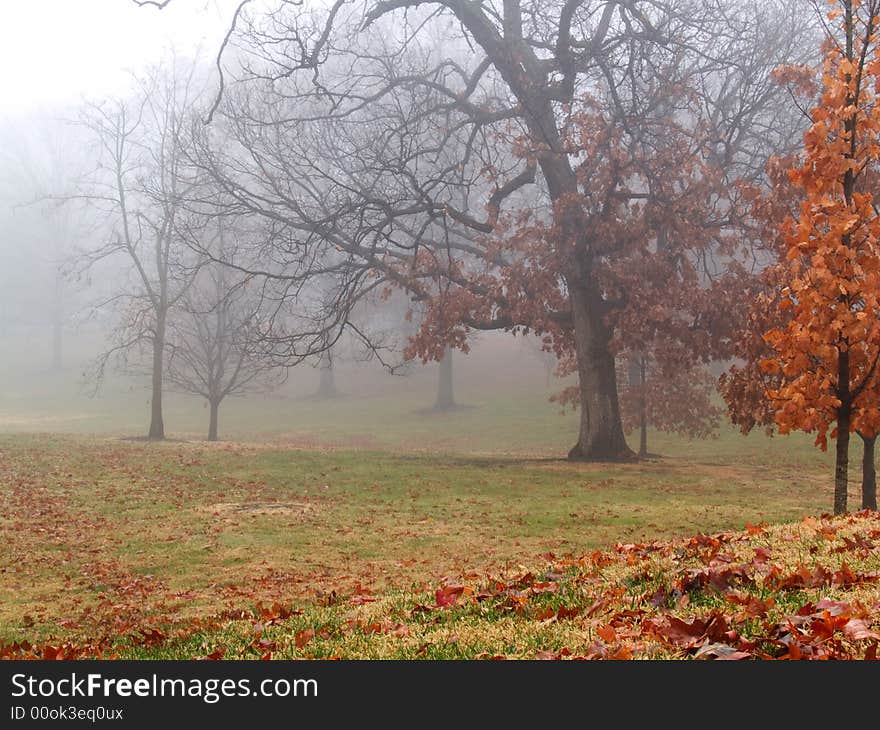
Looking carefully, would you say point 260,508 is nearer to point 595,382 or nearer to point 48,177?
point 595,382

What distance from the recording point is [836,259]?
9688mm

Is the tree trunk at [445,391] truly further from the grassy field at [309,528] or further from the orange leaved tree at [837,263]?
the orange leaved tree at [837,263]

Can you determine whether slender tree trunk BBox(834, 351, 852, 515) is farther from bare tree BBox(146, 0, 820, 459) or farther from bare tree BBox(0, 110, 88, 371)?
bare tree BBox(0, 110, 88, 371)

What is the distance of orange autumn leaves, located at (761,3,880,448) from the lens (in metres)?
9.64

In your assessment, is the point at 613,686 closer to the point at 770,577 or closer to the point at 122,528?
the point at 770,577

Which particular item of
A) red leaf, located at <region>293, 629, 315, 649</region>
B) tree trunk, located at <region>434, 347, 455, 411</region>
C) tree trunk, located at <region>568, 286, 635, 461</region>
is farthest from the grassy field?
tree trunk, located at <region>434, 347, 455, 411</region>

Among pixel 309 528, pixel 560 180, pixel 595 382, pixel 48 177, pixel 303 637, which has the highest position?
pixel 48 177

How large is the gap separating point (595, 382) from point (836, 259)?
39.7 feet

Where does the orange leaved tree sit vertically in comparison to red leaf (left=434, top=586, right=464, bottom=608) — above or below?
above

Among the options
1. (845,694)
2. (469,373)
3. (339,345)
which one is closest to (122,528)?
(845,694)

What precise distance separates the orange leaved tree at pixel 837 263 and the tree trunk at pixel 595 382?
10.8m

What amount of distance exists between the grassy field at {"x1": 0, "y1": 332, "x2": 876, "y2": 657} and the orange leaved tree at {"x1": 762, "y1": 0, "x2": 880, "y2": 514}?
2.27 meters

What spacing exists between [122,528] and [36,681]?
8.87 meters

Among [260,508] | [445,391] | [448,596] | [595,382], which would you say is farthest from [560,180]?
[445,391]
